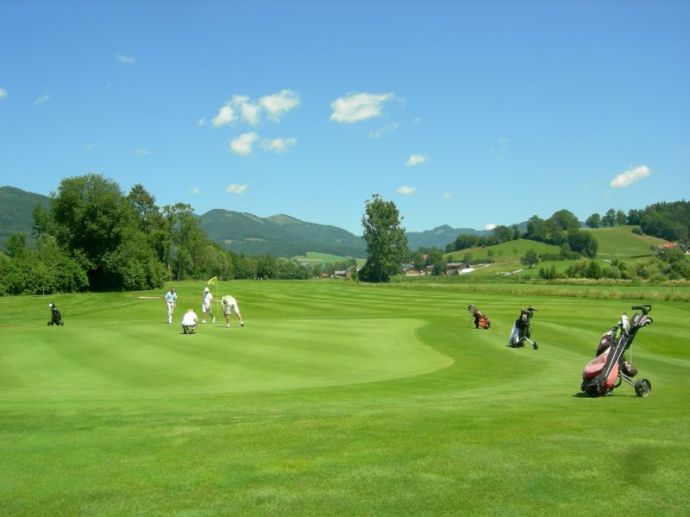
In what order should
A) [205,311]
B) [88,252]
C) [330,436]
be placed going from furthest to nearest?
1. [88,252]
2. [205,311]
3. [330,436]

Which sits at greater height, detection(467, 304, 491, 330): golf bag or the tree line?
the tree line

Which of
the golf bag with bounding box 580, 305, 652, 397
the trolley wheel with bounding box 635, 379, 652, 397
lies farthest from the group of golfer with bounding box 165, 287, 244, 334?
the trolley wheel with bounding box 635, 379, 652, 397

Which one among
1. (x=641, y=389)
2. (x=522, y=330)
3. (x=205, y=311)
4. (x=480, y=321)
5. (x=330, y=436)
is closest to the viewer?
(x=330, y=436)

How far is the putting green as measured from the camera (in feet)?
57.7

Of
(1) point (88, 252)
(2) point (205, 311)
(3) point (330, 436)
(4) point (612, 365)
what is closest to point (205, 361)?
(4) point (612, 365)

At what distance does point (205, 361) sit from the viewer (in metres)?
21.9

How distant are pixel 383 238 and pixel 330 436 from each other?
14015cm

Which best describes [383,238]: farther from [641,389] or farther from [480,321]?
[641,389]

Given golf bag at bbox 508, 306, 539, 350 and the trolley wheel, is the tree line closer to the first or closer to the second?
golf bag at bbox 508, 306, 539, 350

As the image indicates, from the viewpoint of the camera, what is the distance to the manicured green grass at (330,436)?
6.41 metres

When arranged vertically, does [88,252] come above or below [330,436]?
above

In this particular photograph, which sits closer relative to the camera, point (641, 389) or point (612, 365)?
point (641, 389)

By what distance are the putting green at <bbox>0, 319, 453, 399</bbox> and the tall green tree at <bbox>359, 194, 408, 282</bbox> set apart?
116501mm

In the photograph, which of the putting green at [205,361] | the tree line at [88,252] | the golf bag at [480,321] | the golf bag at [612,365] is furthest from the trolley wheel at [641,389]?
the tree line at [88,252]
